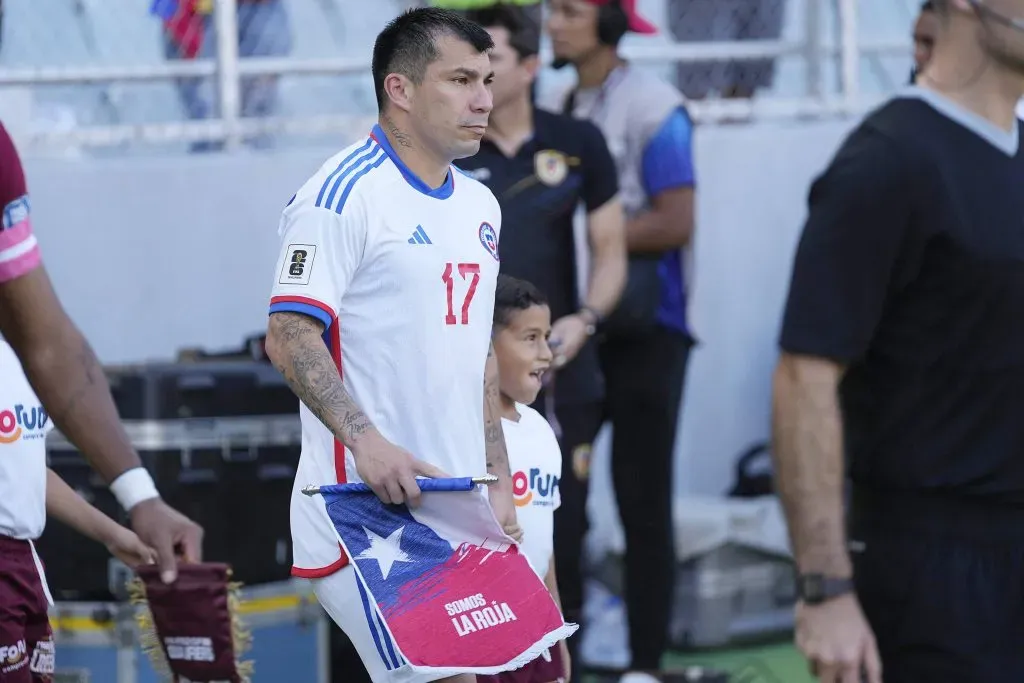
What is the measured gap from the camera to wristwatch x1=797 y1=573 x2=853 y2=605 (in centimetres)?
279

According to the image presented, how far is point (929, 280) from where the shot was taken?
9.55ft

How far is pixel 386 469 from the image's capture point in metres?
3.36

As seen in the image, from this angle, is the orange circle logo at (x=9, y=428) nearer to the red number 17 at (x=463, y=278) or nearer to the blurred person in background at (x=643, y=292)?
the red number 17 at (x=463, y=278)

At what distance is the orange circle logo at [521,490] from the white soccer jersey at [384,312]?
1.81 ft

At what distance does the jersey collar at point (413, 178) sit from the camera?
12.1 feet

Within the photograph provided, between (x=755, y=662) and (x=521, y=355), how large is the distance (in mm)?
2839

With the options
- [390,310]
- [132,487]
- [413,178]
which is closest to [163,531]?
[132,487]

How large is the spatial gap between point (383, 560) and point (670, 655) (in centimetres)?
358

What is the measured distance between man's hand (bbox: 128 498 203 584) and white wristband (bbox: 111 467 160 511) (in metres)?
0.01

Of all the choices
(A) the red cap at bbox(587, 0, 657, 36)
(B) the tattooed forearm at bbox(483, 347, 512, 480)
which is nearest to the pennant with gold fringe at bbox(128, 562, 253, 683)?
(B) the tattooed forearm at bbox(483, 347, 512, 480)

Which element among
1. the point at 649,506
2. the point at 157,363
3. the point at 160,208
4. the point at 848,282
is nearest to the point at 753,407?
the point at 649,506

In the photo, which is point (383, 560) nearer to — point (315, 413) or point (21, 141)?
point (315, 413)

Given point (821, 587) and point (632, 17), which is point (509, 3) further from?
point (821, 587)

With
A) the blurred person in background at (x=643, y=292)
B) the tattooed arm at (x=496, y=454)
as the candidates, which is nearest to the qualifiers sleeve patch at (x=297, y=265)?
the tattooed arm at (x=496, y=454)
